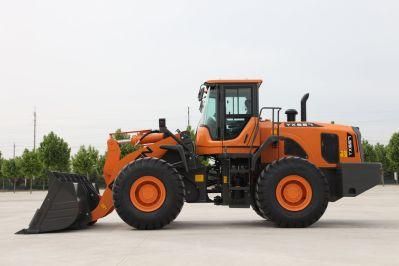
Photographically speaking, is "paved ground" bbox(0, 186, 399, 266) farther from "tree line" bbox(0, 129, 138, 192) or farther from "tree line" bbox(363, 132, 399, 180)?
"tree line" bbox(363, 132, 399, 180)

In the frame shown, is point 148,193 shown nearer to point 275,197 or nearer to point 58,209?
point 58,209

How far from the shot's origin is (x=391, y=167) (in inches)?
2904

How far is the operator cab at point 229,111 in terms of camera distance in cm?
1202

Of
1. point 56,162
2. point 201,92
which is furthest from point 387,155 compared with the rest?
point 201,92

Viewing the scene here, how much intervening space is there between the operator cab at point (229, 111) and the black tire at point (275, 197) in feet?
3.48

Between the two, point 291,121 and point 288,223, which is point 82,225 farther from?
point 291,121

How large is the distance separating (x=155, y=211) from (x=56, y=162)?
44.6 m

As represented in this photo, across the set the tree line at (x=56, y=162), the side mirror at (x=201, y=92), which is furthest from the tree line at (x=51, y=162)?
the side mirror at (x=201, y=92)

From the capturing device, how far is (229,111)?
12.1 m

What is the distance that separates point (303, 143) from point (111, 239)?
16.7 feet

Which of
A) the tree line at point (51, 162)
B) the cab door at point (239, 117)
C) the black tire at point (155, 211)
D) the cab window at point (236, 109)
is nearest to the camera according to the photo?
the black tire at point (155, 211)

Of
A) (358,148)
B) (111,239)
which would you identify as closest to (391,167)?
(358,148)

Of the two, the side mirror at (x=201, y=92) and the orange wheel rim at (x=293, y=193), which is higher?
the side mirror at (x=201, y=92)

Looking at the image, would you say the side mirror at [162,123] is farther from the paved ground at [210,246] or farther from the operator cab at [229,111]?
the paved ground at [210,246]
